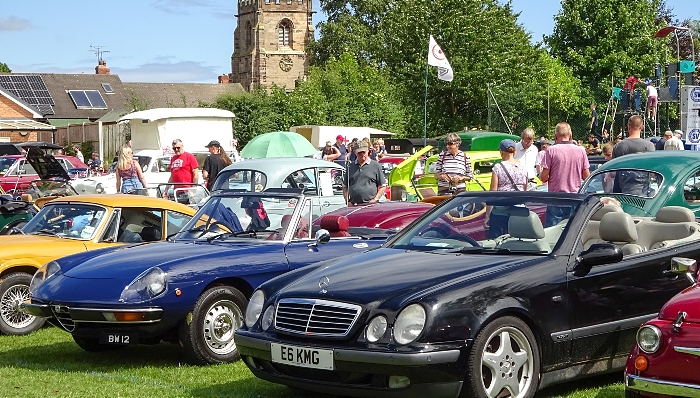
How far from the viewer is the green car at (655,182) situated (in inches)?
482

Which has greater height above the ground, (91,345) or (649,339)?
(649,339)

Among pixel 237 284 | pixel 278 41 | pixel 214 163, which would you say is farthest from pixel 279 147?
pixel 278 41

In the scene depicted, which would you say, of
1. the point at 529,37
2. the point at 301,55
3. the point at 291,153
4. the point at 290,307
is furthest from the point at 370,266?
the point at 301,55

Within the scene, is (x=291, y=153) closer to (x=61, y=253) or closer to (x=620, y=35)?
(x=61, y=253)

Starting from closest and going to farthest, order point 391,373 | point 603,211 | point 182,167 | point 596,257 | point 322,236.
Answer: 1. point 391,373
2. point 596,257
3. point 603,211
4. point 322,236
5. point 182,167

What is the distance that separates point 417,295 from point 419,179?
15.0m

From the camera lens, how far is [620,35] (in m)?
67.0

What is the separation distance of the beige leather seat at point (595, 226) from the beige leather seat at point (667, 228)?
33 centimetres

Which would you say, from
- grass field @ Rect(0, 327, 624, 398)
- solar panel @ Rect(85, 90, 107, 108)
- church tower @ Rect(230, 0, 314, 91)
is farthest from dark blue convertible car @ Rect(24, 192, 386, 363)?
church tower @ Rect(230, 0, 314, 91)

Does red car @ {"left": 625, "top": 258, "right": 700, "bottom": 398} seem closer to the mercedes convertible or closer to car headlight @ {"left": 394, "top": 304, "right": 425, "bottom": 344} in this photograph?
the mercedes convertible

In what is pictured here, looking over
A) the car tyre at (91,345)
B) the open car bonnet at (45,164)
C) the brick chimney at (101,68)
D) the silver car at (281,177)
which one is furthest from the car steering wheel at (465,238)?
the brick chimney at (101,68)

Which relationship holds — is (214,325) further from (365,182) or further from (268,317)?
(365,182)

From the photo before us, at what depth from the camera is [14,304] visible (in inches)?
433

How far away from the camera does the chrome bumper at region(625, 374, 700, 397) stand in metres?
5.60
